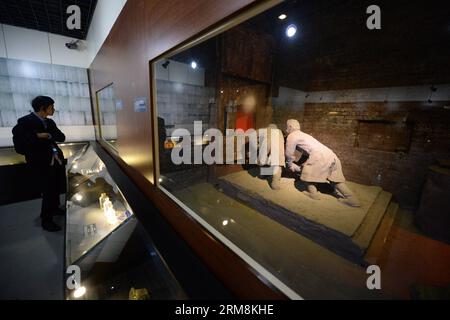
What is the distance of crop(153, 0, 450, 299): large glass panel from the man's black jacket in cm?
162

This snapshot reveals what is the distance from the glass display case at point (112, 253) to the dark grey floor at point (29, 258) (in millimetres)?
735

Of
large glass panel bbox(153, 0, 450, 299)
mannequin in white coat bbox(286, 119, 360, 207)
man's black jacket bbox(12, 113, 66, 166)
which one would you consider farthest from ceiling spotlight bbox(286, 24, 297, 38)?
man's black jacket bbox(12, 113, 66, 166)

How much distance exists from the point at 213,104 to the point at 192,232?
10.1 ft

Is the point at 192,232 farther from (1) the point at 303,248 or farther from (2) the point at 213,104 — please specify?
(2) the point at 213,104

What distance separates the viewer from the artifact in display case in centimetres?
159

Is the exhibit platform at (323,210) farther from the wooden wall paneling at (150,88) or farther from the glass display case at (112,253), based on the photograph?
the glass display case at (112,253)

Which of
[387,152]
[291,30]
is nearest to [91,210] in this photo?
[387,152]

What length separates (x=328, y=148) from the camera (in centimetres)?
307

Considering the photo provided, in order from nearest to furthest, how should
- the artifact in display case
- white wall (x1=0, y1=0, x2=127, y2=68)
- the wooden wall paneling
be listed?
the wooden wall paneling < the artifact in display case < white wall (x1=0, y1=0, x2=127, y2=68)

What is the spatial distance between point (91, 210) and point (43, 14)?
5328mm

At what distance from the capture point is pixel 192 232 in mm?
1389

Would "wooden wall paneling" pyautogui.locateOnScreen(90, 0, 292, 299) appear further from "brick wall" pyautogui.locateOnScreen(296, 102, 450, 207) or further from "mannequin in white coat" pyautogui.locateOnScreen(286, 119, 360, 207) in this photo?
"brick wall" pyautogui.locateOnScreen(296, 102, 450, 207)

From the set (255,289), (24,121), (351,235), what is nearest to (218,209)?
(351,235)

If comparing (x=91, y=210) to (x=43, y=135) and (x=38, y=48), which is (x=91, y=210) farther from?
(x=38, y=48)
